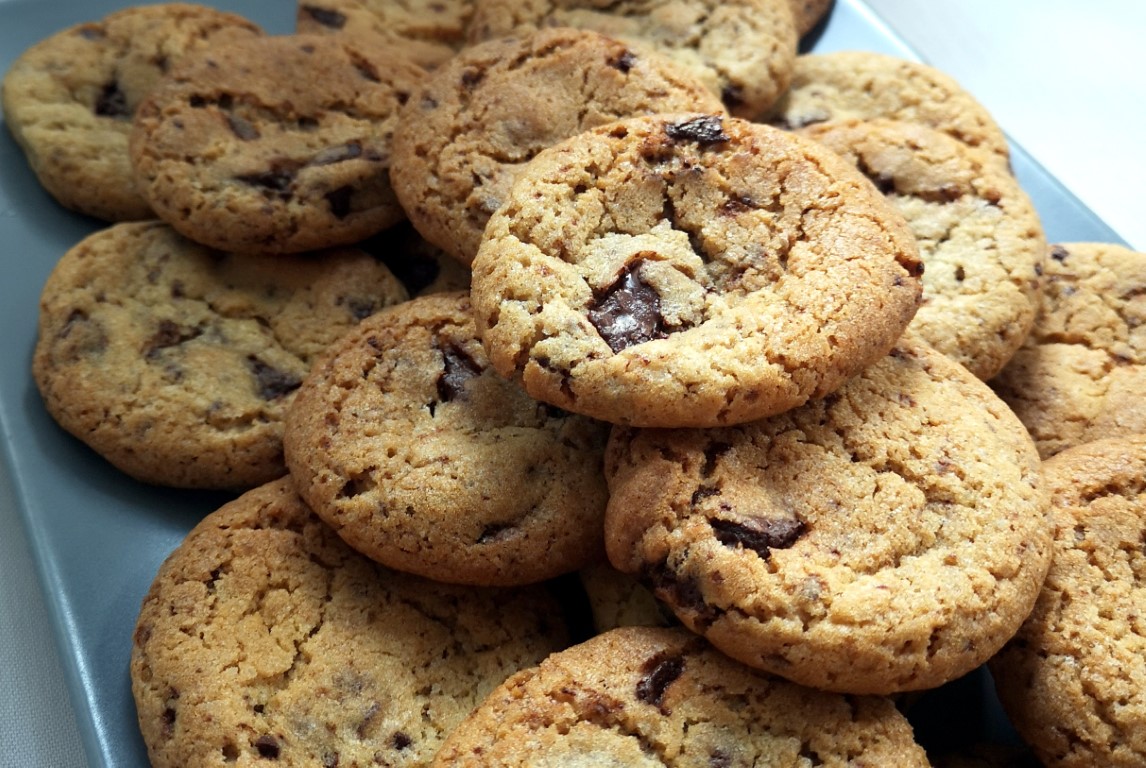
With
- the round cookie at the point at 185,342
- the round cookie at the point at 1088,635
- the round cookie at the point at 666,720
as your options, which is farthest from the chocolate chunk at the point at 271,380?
the round cookie at the point at 1088,635

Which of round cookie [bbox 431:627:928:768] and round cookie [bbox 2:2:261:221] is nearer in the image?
round cookie [bbox 431:627:928:768]

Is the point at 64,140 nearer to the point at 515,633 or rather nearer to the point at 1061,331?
the point at 515,633

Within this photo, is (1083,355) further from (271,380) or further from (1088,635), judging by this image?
(271,380)

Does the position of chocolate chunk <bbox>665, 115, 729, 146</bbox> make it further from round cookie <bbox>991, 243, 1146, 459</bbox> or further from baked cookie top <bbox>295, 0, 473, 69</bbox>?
baked cookie top <bbox>295, 0, 473, 69</bbox>

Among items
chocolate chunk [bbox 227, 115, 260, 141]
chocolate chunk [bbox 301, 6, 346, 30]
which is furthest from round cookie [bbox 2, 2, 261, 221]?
chocolate chunk [bbox 227, 115, 260, 141]

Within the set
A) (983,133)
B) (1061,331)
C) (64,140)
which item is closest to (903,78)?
(983,133)

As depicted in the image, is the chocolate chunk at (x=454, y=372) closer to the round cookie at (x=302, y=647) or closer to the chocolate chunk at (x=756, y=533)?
the round cookie at (x=302, y=647)

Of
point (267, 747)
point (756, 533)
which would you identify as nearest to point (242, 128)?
point (267, 747)
